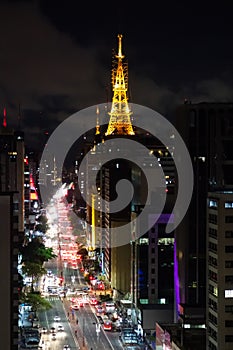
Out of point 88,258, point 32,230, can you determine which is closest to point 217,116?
point 88,258

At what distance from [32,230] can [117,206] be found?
1100cm

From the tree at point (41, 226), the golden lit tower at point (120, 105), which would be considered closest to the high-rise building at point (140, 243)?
the golden lit tower at point (120, 105)

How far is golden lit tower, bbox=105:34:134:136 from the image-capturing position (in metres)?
31.8

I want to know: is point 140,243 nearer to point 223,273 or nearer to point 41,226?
point 223,273

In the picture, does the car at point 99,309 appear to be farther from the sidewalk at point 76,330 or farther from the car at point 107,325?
→ the car at point 107,325

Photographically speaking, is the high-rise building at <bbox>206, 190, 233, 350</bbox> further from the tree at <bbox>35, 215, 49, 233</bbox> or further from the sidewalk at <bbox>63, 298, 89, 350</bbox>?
the tree at <bbox>35, 215, 49, 233</bbox>

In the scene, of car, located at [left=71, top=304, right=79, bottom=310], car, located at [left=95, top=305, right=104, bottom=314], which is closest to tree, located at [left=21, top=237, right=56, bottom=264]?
car, located at [left=71, top=304, right=79, bottom=310]

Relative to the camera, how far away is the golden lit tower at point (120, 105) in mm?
31766

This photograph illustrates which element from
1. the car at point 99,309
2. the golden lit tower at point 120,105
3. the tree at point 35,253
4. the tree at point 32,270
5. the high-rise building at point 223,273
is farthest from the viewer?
the golden lit tower at point 120,105

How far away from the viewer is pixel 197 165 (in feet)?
48.0

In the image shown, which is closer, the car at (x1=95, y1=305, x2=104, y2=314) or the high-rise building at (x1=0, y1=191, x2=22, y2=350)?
the high-rise building at (x1=0, y1=191, x2=22, y2=350)

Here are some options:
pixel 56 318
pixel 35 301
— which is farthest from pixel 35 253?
pixel 56 318

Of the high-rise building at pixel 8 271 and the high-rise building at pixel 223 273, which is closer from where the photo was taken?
the high-rise building at pixel 8 271

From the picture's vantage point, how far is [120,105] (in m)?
32.9
